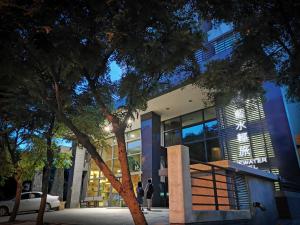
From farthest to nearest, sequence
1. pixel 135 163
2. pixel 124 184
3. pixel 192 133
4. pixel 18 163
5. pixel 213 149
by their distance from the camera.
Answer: pixel 135 163 → pixel 192 133 → pixel 213 149 → pixel 18 163 → pixel 124 184

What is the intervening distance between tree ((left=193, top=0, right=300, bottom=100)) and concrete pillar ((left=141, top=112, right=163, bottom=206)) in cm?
1161

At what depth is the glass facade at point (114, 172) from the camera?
21453 mm

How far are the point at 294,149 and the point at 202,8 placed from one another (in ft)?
28.5

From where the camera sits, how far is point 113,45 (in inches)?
272

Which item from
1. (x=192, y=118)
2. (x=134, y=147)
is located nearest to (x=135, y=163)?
(x=134, y=147)

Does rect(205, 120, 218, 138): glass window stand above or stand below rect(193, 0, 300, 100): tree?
above

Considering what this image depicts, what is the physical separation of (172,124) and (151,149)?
3.06 meters

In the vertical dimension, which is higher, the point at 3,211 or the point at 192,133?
the point at 192,133

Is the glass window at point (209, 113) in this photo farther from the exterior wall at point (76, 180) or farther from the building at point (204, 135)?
the exterior wall at point (76, 180)

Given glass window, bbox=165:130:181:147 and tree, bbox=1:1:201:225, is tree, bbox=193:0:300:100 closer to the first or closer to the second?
tree, bbox=1:1:201:225

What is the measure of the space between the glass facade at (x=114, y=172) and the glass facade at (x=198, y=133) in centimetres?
259

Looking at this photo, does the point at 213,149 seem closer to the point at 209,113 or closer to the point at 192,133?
the point at 192,133

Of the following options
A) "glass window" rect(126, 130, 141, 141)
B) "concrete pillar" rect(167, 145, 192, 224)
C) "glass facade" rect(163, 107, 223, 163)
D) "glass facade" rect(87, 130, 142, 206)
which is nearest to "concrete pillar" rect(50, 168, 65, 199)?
"glass facade" rect(87, 130, 142, 206)

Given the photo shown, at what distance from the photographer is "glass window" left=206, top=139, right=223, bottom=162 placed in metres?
17.9
